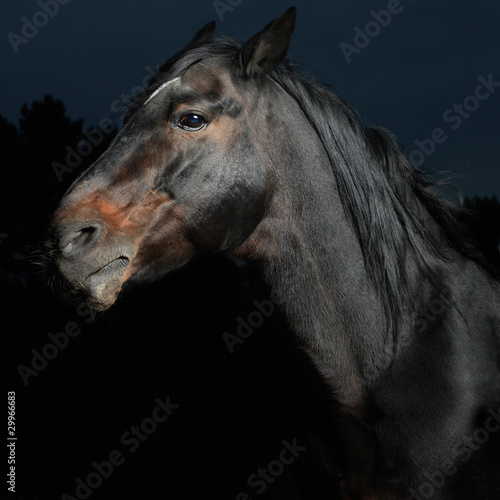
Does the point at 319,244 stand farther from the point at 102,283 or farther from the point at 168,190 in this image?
the point at 102,283

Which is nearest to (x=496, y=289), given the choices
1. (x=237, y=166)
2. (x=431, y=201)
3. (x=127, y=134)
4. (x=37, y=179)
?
(x=431, y=201)

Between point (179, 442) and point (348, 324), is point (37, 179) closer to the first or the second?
point (179, 442)

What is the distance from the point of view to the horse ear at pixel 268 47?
2.72m

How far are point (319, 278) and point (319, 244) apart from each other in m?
0.16

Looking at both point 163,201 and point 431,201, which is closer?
point 163,201

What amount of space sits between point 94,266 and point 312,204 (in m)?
1.06

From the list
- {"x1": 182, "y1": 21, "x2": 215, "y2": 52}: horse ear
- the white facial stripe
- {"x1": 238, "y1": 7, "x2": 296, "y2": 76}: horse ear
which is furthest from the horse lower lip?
{"x1": 182, "y1": 21, "x2": 215, "y2": 52}: horse ear

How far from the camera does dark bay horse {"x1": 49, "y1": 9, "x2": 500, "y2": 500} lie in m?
2.63

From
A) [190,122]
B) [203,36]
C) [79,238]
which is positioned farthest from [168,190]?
[203,36]

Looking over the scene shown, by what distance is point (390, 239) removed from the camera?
2943 mm

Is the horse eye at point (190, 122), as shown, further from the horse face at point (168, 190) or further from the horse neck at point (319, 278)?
the horse neck at point (319, 278)

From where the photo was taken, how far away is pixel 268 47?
2.83 metres

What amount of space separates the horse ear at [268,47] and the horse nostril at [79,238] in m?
1.04

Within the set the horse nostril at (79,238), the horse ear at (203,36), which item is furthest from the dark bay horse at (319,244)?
the horse ear at (203,36)
